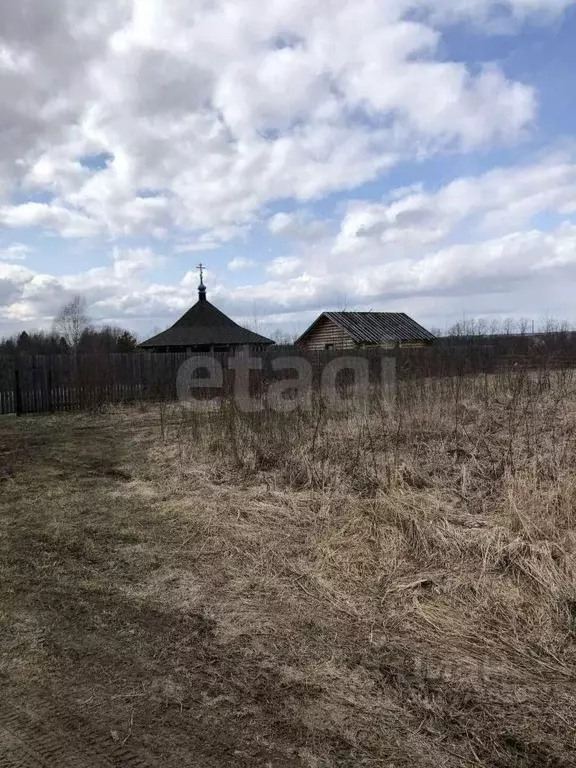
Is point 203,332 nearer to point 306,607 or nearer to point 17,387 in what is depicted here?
point 17,387

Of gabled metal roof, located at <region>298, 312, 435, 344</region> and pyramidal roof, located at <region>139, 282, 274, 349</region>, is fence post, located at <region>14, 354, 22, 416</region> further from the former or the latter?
gabled metal roof, located at <region>298, 312, 435, 344</region>

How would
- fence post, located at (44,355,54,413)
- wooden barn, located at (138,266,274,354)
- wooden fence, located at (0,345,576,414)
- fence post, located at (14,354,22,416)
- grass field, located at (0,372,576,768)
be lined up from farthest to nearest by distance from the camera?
wooden barn, located at (138,266,274,354) < fence post, located at (44,355,54,413) < fence post, located at (14,354,22,416) < wooden fence, located at (0,345,576,414) < grass field, located at (0,372,576,768)

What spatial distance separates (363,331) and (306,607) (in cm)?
2201

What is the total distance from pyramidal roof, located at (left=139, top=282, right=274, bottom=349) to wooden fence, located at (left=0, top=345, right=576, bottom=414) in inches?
360

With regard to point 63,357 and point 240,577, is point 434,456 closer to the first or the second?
point 240,577

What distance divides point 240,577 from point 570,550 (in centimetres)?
206

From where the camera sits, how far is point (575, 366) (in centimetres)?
1184

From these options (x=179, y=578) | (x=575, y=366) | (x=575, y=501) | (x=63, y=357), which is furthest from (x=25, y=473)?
(x=575, y=366)

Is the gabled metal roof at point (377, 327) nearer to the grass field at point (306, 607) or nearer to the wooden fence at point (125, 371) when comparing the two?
the wooden fence at point (125, 371)

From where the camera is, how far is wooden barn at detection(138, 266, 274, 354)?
2531 cm

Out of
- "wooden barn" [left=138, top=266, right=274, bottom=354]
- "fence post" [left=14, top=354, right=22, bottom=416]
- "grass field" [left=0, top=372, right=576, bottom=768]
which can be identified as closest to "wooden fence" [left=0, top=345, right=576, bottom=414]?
"fence post" [left=14, top=354, right=22, bottom=416]

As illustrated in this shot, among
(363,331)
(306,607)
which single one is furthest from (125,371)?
(306,607)

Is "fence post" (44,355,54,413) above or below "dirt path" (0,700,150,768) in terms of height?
above

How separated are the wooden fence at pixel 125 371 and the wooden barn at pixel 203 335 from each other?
29.9 feet
